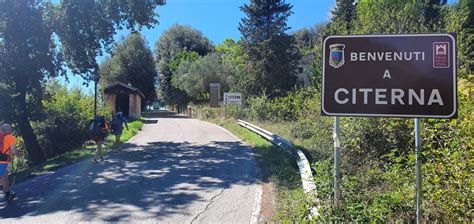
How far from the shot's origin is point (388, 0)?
57.1 metres

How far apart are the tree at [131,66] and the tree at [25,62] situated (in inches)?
1975

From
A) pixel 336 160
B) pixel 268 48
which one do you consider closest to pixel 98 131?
pixel 336 160

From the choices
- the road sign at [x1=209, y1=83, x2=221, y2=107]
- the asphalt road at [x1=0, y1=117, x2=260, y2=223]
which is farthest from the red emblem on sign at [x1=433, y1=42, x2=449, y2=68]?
the road sign at [x1=209, y1=83, x2=221, y2=107]

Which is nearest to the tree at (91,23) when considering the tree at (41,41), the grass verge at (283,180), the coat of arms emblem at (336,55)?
the tree at (41,41)

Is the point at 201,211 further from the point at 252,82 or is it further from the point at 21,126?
the point at 252,82

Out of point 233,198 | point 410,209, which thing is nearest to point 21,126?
point 233,198

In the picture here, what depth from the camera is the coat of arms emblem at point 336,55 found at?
413cm

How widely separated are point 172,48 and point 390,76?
247ft

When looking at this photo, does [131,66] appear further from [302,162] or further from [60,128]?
[302,162]

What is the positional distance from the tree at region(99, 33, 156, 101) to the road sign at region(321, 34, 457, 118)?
218 ft

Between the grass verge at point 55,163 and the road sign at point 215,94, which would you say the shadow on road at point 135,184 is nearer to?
the grass verge at point 55,163

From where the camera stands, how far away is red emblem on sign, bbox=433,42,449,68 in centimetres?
375

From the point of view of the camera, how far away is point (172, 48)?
7725 centimetres

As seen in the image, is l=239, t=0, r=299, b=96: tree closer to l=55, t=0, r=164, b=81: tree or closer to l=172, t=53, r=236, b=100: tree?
l=172, t=53, r=236, b=100: tree
